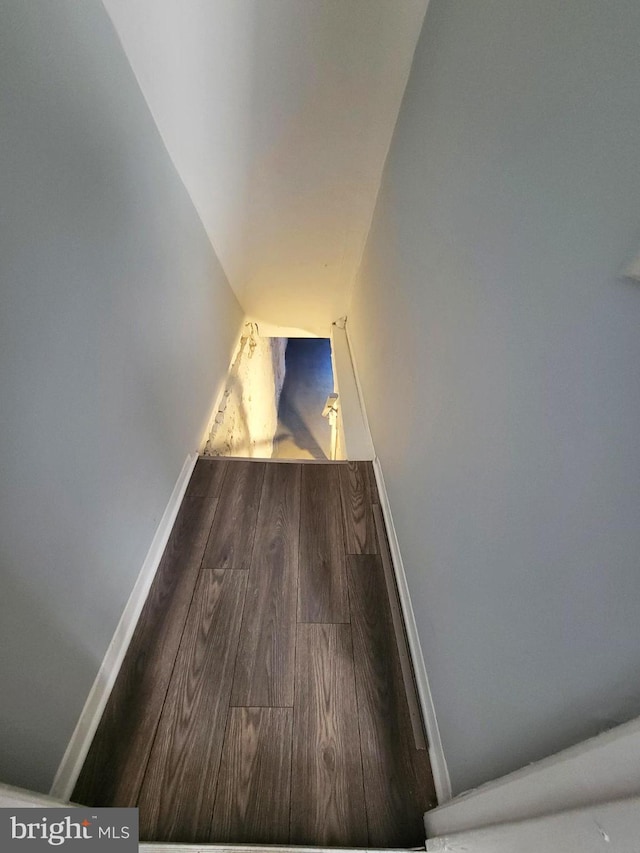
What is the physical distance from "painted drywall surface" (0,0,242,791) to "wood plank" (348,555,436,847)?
0.79m

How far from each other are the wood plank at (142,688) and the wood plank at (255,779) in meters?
0.22

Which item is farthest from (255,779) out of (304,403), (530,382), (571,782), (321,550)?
(304,403)

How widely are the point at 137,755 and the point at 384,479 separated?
53.8 inches

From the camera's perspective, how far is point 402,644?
126 cm

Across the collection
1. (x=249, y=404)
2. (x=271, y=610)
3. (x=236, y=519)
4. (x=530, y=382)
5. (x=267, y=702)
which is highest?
(x=249, y=404)

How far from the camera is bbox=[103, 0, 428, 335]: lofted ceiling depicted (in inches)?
55.7

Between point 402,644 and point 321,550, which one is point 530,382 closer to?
point 402,644

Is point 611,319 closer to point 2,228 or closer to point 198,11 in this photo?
point 2,228

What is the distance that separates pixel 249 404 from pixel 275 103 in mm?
2478

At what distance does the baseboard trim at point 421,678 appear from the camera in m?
0.94

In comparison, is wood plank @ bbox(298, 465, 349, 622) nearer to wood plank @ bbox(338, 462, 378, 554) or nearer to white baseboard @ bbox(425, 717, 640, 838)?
wood plank @ bbox(338, 462, 378, 554)
